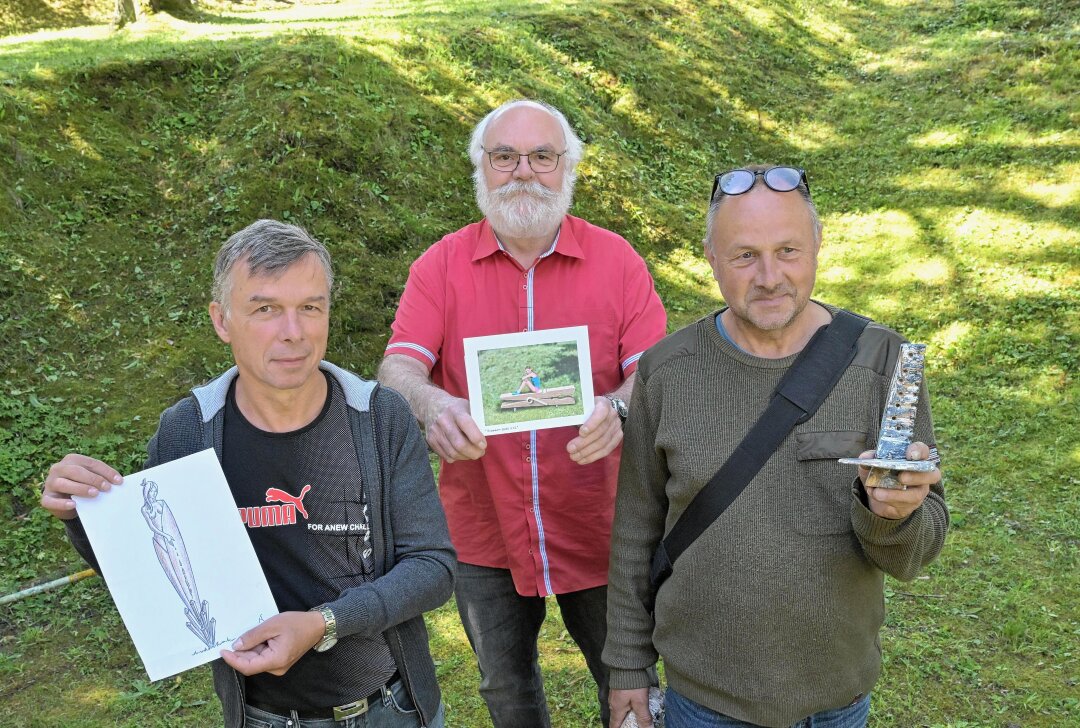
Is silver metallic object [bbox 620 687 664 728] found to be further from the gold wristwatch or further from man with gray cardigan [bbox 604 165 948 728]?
the gold wristwatch

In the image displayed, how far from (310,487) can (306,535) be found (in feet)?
0.44

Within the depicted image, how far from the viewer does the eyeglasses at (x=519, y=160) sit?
3234mm

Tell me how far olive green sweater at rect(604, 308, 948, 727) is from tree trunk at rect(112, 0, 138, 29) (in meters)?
13.7

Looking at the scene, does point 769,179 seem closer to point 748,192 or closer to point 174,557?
point 748,192

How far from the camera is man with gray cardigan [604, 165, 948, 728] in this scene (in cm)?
230

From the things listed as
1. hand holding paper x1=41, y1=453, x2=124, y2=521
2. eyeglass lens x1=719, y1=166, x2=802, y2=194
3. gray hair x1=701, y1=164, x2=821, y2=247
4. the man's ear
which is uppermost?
eyeglass lens x1=719, y1=166, x2=802, y2=194

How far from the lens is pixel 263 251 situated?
229 cm

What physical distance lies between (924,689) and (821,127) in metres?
11.1

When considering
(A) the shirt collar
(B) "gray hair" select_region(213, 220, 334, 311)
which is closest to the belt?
(B) "gray hair" select_region(213, 220, 334, 311)

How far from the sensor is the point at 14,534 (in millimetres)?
5855

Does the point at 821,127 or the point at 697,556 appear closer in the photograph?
→ the point at 697,556

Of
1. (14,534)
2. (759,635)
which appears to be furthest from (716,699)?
(14,534)

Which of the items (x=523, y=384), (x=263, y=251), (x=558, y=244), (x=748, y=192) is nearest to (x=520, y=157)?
(x=558, y=244)

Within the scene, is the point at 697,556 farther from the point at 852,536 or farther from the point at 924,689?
the point at 924,689
